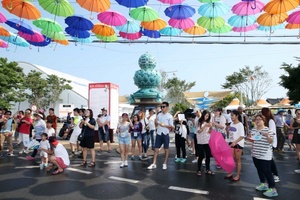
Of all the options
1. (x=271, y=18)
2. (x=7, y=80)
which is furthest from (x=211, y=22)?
(x=7, y=80)

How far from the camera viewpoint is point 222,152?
591 cm

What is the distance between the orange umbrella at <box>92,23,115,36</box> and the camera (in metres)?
10.9

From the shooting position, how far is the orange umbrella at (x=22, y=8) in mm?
8016

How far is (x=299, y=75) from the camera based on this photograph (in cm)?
1523

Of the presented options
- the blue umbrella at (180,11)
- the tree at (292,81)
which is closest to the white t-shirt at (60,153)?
the blue umbrella at (180,11)

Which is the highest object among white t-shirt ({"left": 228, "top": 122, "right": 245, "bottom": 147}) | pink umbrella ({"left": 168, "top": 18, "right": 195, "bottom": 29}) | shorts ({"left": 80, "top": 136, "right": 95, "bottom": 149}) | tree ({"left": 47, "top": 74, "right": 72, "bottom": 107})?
tree ({"left": 47, "top": 74, "right": 72, "bottom": 107})

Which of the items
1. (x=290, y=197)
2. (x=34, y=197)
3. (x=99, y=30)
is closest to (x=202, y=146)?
(x=290, y=197)

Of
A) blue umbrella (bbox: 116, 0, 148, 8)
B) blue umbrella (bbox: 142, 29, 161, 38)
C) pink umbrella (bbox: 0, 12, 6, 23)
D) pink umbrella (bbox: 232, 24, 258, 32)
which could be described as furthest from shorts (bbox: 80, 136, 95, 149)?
pink umbrella (bbox: 232, 24, 258, 32)

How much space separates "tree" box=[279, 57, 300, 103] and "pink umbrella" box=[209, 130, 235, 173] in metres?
11.6

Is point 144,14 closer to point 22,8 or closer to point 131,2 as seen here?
point 131,2

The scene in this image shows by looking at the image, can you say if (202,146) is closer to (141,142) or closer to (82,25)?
(141,142)

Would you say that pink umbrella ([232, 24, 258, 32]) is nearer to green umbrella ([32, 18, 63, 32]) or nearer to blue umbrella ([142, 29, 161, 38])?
blue umbrella ([142, 29, 161, 38])

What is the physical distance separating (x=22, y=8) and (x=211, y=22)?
23.1ft

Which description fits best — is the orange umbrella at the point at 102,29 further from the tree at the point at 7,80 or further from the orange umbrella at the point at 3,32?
the tree at the point at 7,80
